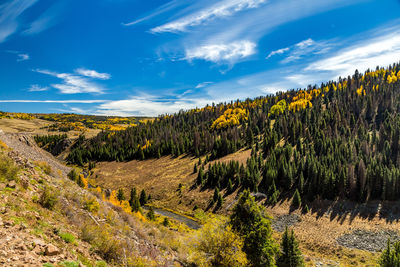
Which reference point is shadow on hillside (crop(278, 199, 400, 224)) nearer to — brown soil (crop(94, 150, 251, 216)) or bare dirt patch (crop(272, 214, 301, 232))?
bare dirt patch (crop(272, 214, 301, 232))

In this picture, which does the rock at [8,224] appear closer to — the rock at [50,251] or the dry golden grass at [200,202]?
the rock at [50,251]

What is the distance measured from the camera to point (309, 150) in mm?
100062

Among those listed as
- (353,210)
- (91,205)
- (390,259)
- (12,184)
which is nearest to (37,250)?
(12,184)

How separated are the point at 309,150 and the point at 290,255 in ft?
261

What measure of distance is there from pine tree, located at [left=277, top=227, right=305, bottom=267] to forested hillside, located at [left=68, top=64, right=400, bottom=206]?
125 feet

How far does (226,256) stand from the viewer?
20.0 meters

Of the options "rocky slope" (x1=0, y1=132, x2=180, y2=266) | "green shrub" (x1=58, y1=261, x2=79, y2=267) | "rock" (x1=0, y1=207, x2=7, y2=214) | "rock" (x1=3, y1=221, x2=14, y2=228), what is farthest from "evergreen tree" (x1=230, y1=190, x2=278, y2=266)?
"rock" (x1=0, y1=207, x2=7, y2=214)

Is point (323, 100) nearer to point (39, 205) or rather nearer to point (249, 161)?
point (249, 161)

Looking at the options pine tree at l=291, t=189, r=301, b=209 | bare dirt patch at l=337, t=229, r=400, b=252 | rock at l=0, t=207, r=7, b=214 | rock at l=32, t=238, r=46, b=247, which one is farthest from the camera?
pine tree at l=291, t=189, r=301, b=209

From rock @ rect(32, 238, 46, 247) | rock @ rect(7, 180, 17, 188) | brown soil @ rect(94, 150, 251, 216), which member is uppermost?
rock @ rect(7, 180, 17, 188)

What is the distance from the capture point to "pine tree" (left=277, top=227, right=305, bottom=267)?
32312mm

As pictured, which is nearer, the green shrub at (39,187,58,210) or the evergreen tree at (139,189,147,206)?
the green shrub at (39,187,58,210)

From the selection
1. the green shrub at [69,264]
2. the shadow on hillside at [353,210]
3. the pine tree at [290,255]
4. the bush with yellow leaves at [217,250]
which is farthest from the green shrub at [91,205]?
the shadow on hillside at [353,210]

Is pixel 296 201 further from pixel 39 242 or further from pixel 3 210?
pixel 3 210
